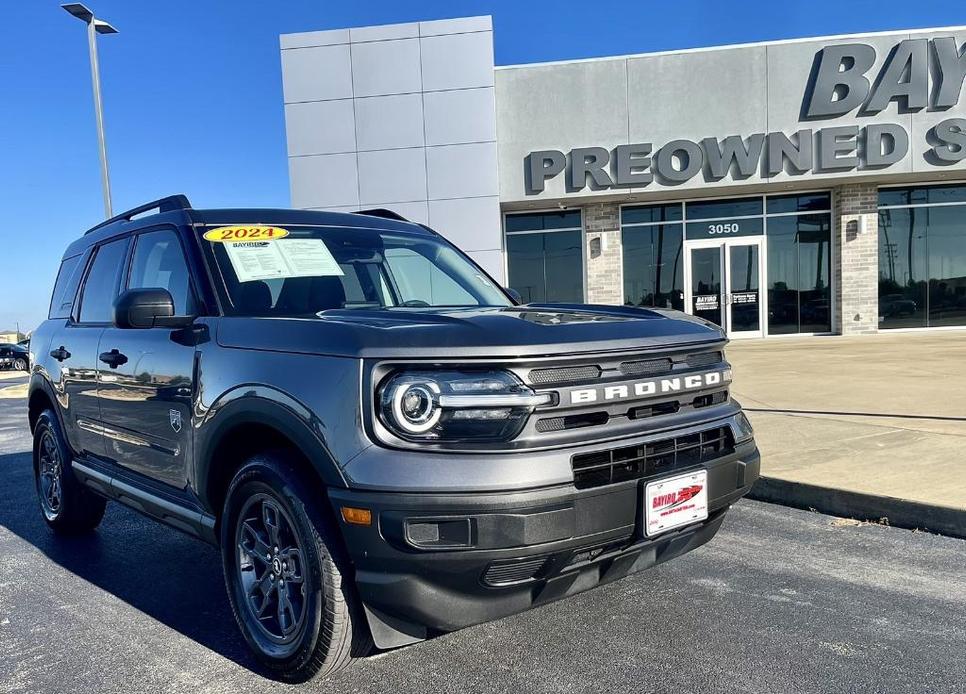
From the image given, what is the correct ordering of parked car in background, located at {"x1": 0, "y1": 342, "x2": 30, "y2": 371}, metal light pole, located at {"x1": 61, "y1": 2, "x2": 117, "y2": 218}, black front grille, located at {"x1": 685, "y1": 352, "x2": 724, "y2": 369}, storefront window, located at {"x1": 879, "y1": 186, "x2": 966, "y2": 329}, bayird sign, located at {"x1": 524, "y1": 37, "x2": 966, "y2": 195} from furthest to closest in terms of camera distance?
parked car in background, located at {"x1": 0, "y1": 342, "x2": 30, "y2": 371} → storefront window, located at {"x1": 879, "y1": 186, "x2": 966, "y2": 329} → bayird sign, located at {"x1": 524, "y1": 37, "x2": 966, "y2": 195} → metal light pole, located at {"x1": 61, "y1": 2, "x2": 117, "y2": 218} → black front grille, located at {"x1": 685, "y1": 352, "x2": 724, "y2": 369}

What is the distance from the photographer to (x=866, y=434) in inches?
244

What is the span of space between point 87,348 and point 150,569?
52.3 inches

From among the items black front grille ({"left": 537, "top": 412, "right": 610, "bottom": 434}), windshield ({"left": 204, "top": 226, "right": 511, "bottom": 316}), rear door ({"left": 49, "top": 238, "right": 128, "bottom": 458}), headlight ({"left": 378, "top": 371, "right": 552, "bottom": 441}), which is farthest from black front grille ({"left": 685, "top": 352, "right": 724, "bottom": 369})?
rear door ({"left": 49, "top": 238, "right": 128, "bottom": 458})

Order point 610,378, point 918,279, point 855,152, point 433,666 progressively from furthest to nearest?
1. point 918,279
2. point 855,152
3. point 433,666
4. point 610,378

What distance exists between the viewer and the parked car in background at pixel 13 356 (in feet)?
89.8

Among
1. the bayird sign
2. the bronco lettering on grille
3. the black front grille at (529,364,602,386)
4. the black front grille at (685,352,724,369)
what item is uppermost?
the bayird sign

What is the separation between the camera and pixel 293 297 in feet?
10.9

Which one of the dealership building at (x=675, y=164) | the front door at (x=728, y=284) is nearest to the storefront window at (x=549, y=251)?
the dealership building at (x=675, y=164)

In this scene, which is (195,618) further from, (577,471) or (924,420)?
(924,420)

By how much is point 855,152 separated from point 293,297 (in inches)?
637

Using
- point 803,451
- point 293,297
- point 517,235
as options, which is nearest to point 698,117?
point 517,235

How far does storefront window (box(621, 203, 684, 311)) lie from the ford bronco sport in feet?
49.8

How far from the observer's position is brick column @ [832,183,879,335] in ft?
56.2

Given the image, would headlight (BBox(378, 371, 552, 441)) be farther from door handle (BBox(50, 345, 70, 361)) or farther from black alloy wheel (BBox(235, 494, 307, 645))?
door handle (BBox(50, 345, 70, 361))
